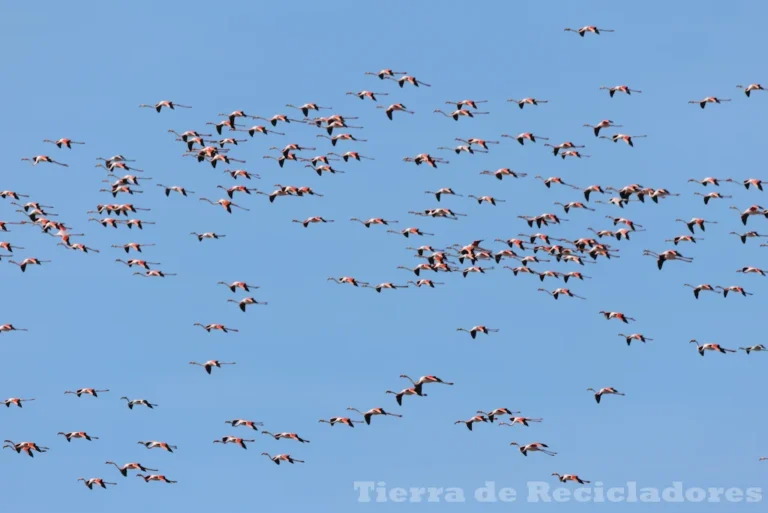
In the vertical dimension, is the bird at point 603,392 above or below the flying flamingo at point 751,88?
below

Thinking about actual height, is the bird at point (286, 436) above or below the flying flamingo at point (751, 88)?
below

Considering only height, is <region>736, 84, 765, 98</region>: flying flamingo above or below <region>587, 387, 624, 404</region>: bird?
above

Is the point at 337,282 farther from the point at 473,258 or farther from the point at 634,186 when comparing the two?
the point at 634,186

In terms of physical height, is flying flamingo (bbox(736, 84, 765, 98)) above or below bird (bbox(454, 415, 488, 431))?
above

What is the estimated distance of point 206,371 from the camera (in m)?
177

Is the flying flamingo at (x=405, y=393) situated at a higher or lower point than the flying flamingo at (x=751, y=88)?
lower

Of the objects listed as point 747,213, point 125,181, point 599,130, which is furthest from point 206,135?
point 747,213

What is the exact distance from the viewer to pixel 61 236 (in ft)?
596

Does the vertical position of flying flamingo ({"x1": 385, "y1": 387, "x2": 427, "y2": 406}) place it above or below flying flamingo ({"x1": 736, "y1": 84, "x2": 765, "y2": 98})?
below

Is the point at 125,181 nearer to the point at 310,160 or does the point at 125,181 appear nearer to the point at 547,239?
the point at 310,160

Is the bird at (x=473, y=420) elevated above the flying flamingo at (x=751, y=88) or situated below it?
below

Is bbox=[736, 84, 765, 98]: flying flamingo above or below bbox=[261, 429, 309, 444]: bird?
above

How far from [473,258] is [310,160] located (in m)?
15.1

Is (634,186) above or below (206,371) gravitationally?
above
